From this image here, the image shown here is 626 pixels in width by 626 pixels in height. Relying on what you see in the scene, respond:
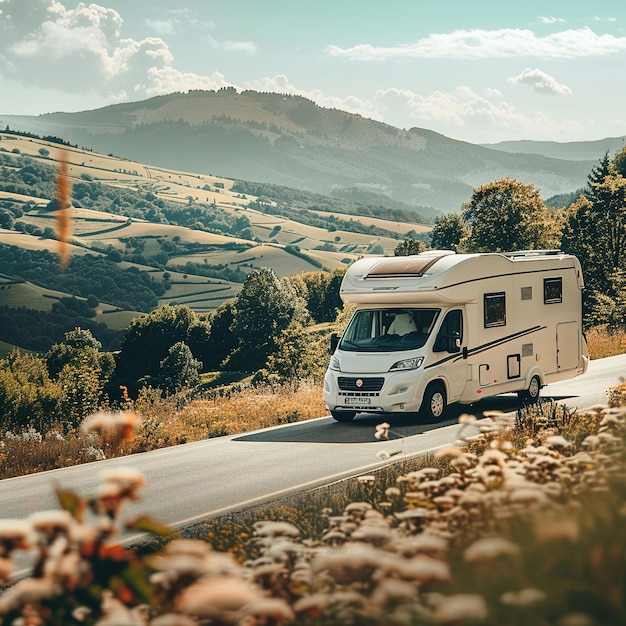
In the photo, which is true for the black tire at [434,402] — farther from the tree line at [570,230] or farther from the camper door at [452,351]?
the tree line at [570,230]

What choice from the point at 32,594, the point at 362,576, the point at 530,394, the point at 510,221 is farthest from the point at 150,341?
the point at 32,594

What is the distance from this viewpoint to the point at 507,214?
74.6 metres

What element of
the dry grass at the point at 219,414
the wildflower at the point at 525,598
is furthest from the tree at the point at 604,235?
the wildflower at the point at 525,598

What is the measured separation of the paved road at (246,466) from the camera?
11734 millimetres

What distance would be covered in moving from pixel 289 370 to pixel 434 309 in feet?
172

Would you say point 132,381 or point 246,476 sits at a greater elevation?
point 246,476

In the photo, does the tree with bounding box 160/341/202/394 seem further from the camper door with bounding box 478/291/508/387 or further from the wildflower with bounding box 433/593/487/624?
the wildflower with bounding box 433/593/487/624

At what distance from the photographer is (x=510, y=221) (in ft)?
244

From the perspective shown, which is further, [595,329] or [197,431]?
[595,329]

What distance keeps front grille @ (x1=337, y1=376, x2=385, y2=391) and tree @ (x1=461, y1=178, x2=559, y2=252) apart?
188 ft

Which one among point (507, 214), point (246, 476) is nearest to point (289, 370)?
point (507, 214)

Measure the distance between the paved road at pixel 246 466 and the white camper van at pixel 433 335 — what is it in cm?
Result: 56

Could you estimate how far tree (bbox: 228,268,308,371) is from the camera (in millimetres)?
99438

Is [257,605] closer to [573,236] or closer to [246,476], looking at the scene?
[246,476]
